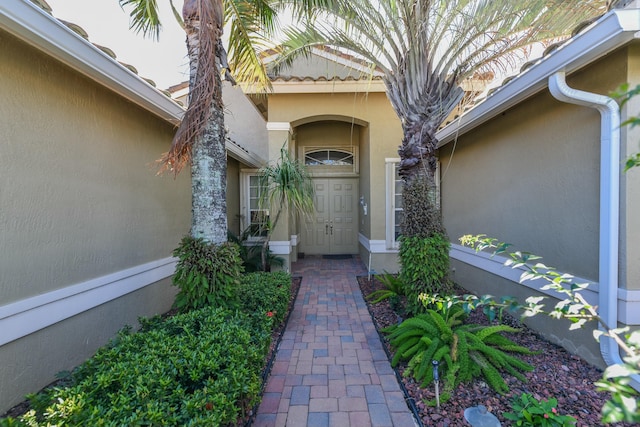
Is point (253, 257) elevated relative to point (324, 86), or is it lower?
lower

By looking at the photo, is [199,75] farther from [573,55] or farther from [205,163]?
[573,55]

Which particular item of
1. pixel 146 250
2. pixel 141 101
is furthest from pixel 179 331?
pixel 141 101

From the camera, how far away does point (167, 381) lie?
177cm

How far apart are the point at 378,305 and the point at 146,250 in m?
3.51

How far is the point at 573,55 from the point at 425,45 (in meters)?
1.56

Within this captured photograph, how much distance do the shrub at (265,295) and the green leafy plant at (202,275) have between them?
0.28 m

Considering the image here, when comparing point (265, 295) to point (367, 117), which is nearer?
point (265, 295)

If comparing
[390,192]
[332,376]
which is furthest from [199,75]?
[390,192]

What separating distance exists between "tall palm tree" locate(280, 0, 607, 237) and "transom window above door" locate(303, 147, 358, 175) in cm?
465

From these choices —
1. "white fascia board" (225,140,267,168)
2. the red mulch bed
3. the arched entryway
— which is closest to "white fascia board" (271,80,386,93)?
"white fascia board" (225,140,267,168)

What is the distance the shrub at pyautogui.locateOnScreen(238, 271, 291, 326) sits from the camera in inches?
143

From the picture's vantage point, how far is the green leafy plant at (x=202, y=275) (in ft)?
9.91

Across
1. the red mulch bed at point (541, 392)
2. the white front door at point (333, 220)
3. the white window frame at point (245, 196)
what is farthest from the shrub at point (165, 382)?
the white front door at point (333, 220)

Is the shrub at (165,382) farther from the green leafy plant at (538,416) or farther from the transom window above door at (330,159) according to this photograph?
the transom window above door at (330,159)
